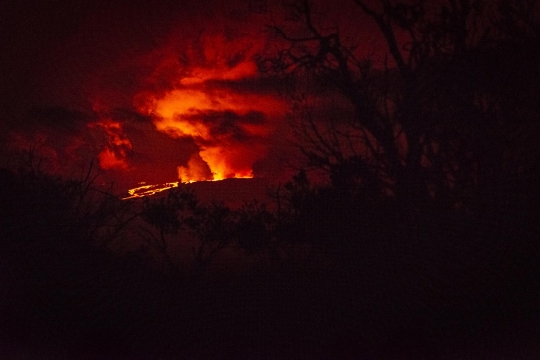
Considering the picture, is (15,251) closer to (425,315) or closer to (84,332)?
(84,332)

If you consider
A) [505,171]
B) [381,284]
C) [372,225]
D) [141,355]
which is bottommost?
[141,355]

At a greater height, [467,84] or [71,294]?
[467,84]

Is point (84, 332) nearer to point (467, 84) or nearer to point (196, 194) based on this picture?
point (196, 194)

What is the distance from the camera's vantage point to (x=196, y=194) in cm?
439

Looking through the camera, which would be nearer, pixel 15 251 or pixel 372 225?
pixel 372 225

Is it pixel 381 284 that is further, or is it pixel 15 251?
pixel 15 251

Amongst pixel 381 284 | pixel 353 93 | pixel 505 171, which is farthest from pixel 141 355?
pixel 505 171

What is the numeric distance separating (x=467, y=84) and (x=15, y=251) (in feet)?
10.7

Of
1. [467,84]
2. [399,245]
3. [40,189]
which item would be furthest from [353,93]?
[40,189]

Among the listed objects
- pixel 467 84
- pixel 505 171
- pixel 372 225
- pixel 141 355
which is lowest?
pixel 141 355

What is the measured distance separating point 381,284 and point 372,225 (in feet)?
1.24

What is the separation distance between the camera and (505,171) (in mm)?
4434

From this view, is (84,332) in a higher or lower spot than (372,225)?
lower

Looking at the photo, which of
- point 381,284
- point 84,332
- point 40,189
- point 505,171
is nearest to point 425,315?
point 381,284
